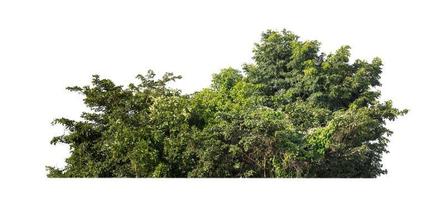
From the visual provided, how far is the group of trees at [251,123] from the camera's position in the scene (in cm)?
877

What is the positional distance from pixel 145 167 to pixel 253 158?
1655mm

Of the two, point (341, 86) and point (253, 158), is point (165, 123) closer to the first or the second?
point (253, 158)

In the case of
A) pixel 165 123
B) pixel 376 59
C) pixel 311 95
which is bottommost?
pixel 165 123

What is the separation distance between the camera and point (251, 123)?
336 inches


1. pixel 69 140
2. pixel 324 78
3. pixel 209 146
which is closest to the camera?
pixel 209 146

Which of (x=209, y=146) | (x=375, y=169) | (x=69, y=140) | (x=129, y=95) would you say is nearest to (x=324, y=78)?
(x=375, y=169)

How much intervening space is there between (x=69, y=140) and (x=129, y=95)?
123 cm

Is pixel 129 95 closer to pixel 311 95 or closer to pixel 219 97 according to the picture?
pixel 219 97

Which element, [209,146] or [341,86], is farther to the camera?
[341,86]

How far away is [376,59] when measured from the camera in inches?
411

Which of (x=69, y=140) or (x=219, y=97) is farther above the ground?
(x=219, y=97)

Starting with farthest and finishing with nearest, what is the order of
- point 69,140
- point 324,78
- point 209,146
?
point 324,78
point 69,140
point 209,146

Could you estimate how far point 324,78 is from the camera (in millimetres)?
10258

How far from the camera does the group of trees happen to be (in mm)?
8773
